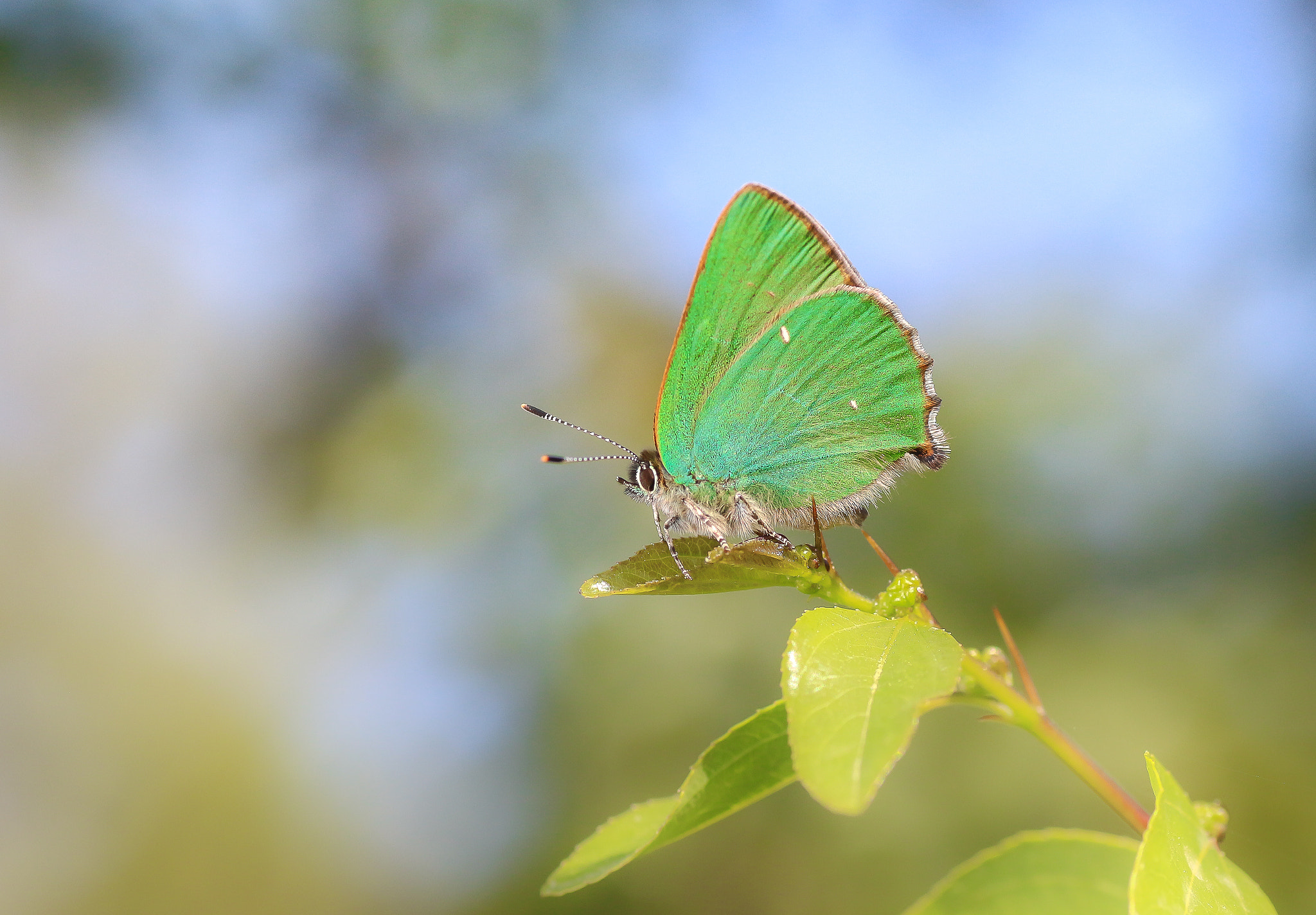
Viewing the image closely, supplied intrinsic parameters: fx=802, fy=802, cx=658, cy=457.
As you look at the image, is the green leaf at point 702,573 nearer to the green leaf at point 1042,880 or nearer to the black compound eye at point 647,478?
the green leaf at point 1042,880

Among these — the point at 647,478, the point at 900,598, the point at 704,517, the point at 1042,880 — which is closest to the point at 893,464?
the point at 704,517

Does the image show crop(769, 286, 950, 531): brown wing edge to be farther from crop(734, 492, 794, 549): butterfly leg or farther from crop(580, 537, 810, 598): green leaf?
crop(580, 537, 810, 598): green leaf

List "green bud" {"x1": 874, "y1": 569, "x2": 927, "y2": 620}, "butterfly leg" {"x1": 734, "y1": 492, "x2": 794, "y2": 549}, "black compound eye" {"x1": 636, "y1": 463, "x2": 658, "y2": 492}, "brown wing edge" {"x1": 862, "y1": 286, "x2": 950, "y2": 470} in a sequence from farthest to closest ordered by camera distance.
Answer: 1. "black compound eye" {"x1": 636, "y1": 463, "x2": 658, "y2": 492}
2. "butterfly leg" {"x1": 734, "y1": 492, "x2": 794, "y2": 549}
3. "brown wing edge" {"x1": 862, "y1": 286, "x2": 950, "y2": 470}
4. "green bud" {"x1": 874, "y1": 569, "x2": 927, "y2": 620}

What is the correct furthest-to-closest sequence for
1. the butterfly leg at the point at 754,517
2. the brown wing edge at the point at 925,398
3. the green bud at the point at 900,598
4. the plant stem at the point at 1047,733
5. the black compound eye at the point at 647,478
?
1. the black compound eye at the point at 647,478
2. the butterfly leg at the point at 754,517
3. the brown wing edge at the point at 925,398
4. the green bud at the point at 900,598
5. the plant stem at the point at 1047,733

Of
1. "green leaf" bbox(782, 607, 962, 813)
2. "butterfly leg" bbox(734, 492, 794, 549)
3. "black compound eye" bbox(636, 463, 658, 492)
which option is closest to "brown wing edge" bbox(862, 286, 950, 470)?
"butterfly leg" bbox(734, 492, 794, 549)

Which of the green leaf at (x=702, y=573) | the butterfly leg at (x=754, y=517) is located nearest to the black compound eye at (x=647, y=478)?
the butterfly leg at (x=754, y=517)

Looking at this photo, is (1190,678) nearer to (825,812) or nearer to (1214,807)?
(825,812)

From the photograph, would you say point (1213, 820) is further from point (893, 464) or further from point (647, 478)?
point (647, 478)
